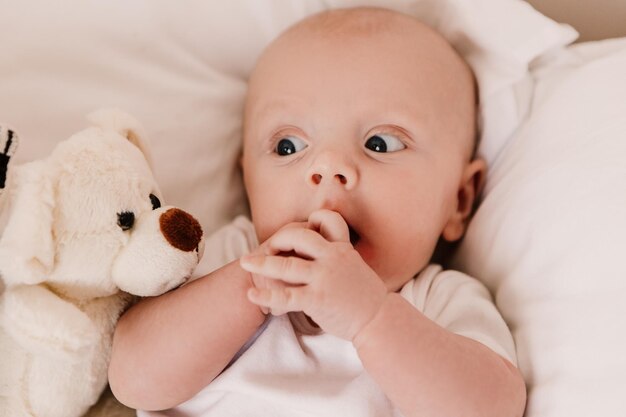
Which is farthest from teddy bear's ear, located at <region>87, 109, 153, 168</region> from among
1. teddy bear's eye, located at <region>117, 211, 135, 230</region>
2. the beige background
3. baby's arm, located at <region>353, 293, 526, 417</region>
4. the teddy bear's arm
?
the beige background

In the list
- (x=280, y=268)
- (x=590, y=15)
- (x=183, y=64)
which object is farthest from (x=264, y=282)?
(x=590, y=15)

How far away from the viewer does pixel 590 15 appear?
1.27 metres

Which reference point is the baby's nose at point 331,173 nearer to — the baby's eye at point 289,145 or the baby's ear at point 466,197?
the baby's eye at point 289,145

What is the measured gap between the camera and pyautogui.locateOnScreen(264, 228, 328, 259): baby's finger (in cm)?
79

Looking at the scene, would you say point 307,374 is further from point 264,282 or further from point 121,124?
point 121,124

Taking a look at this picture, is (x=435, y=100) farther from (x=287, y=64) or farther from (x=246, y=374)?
(x=246, y=374)

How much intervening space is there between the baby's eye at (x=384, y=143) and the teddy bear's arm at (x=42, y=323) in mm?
496

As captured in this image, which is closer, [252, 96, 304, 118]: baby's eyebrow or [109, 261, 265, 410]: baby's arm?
[109, 261, 265, 410]: baby's arm

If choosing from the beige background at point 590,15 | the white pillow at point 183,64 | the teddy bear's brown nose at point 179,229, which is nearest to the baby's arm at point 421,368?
the teddy bear's brown nose at point 179,229

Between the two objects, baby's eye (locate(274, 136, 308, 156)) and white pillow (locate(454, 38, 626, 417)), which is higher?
baby's eye (locate(274, 136, 308, 156))

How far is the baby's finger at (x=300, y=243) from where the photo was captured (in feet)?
2.58

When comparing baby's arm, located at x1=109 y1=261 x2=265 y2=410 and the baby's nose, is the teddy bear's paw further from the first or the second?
the baby's nose

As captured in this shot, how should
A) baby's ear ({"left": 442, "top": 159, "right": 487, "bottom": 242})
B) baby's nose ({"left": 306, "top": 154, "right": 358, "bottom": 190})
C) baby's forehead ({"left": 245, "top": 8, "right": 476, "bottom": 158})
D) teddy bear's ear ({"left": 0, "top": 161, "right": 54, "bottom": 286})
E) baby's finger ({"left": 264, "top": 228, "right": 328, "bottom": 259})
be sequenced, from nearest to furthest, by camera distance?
teddy bear's ear ({"left": 0, "top": 161, "right": 54, "bottom": 286}), baby's finger ({"left": 264, "top": 228, "right": 328, "bottom": 259}), baby's nose ({"left": 306, "top": 154, "right": 358, "bottom": 190}), baby's forehead ({"left": 245, "top": 8, "right": 476, "bottom": 158}), baby's ear ({"left": 442, "top": 159, "right": 487, "bottom": 242})

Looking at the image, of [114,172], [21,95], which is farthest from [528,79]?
[21,95]
